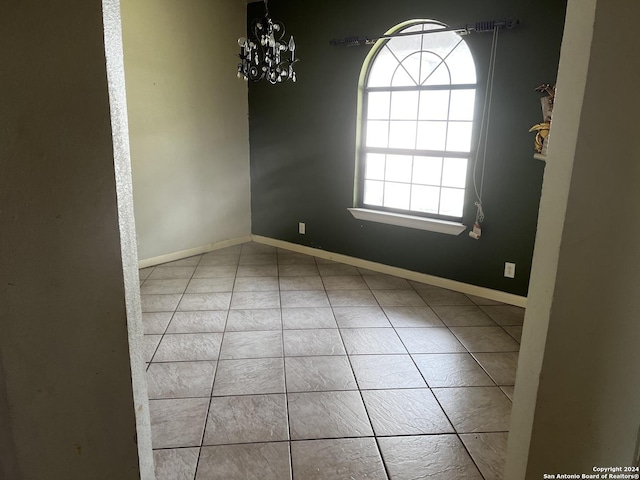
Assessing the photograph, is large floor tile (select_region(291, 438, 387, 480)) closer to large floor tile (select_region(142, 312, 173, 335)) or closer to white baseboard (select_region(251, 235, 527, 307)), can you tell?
large floor tile (select_region(142, 312, 173, 335))

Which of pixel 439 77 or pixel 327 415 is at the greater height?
pixel 439 77

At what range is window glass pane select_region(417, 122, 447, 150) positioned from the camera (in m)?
3.68

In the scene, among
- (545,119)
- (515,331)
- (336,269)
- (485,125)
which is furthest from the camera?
(336,269)

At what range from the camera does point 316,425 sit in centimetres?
198

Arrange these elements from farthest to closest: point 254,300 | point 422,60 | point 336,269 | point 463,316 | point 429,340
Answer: point 336,269
point 422,60
point 254,300
point 463,316
point 429,340

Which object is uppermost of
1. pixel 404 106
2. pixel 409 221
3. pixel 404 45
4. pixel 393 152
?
pixel 404 45

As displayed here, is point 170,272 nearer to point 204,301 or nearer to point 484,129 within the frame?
point 204,301

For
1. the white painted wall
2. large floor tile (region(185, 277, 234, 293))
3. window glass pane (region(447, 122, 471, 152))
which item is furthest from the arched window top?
the white painted wall

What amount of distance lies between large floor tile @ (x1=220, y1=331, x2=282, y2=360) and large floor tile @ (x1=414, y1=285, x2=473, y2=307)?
134 cm

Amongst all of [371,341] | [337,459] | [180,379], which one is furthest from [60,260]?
[371,341]

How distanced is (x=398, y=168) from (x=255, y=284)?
1675mm

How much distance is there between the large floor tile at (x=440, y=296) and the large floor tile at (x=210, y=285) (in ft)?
5.38

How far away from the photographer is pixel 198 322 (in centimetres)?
305

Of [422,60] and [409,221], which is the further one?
[409,221]
